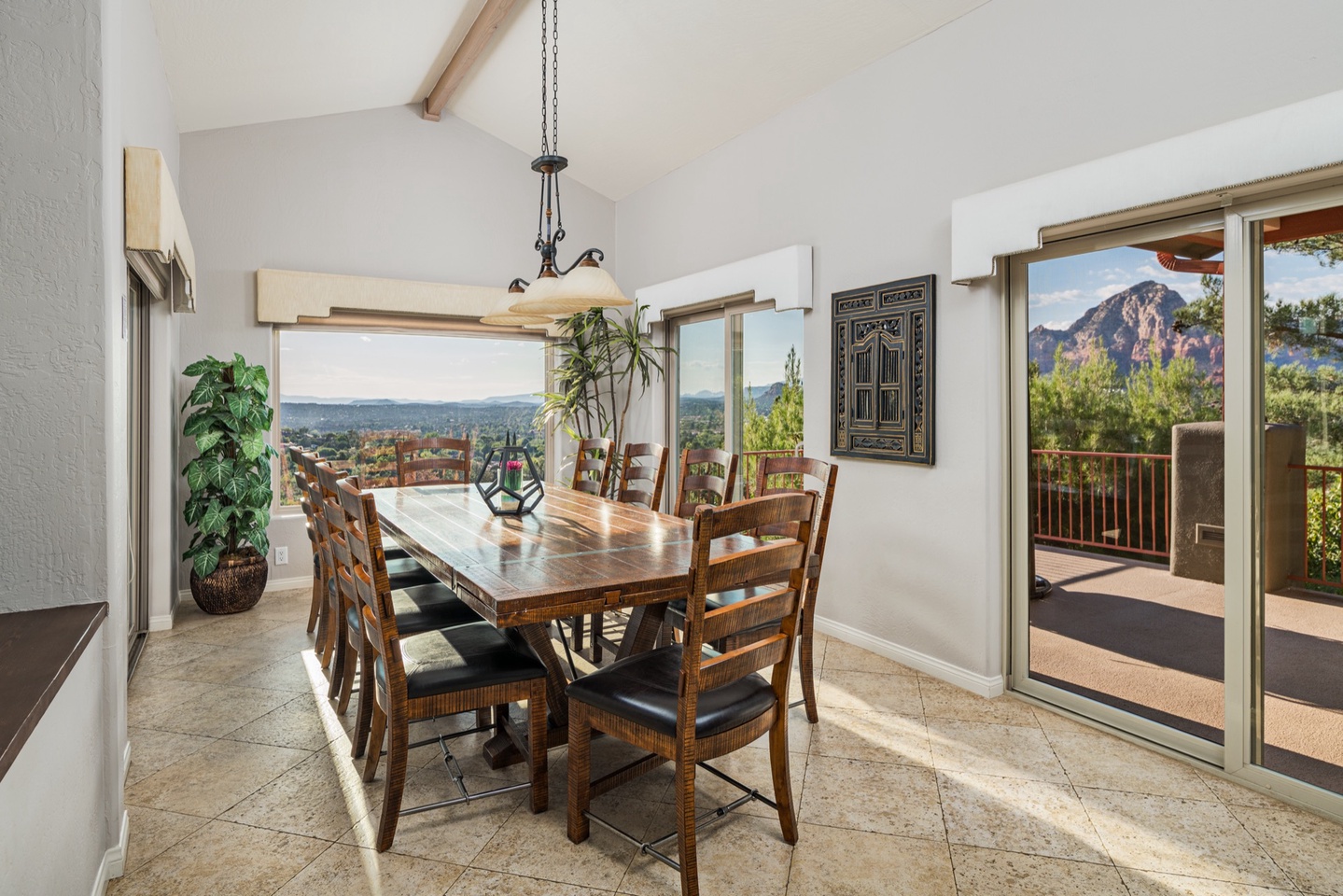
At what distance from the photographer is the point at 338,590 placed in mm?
2715

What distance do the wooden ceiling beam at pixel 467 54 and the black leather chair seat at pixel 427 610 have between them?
117 inches

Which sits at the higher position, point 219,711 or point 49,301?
point 49,301

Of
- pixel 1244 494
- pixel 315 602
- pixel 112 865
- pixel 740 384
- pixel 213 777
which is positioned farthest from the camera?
pixel 740 384

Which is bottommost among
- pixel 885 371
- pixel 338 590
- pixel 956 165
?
pixel 338 590

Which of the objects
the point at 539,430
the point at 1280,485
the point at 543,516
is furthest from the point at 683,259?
the point at 1280,485

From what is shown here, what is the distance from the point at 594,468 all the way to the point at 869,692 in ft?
6.18

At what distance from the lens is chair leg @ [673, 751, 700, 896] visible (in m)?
1.85

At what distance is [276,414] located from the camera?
5.15m

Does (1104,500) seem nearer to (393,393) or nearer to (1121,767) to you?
(1121,767)

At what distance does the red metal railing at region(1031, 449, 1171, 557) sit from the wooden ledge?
325 centimetres

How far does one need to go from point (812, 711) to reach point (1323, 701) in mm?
1607

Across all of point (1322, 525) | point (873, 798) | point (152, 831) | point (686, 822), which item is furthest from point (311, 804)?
point (1322, 525)

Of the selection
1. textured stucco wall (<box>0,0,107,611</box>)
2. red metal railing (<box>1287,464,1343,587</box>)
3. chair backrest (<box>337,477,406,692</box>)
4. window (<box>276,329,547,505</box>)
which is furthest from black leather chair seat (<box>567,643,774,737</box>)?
window (<box>276,329,547,505</box>)

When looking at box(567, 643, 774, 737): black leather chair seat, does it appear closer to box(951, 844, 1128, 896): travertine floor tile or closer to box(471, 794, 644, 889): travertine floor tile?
box(471, 794, 644, 889): travertine floor tile
